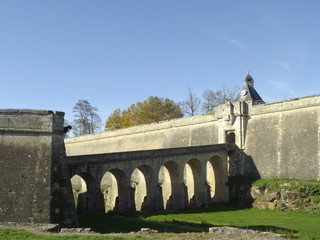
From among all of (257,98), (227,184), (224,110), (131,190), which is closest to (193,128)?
(224,110)

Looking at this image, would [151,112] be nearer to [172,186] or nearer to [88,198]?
[172,186]

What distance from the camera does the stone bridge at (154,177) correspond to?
821 inches

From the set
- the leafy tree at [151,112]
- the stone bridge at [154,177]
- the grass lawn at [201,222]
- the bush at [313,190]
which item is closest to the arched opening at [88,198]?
the stone bridge at [154,177]

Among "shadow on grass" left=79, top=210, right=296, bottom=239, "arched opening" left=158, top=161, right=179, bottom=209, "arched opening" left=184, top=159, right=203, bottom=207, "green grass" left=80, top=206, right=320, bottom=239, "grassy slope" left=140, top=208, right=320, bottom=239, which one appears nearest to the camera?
"shadow on grass" left=79, top=210, right=296, bottom=239

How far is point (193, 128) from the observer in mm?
35625

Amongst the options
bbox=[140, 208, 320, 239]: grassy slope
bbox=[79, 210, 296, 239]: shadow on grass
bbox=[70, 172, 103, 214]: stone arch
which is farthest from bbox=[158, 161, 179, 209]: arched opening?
bbox=[70, 172, 103, 214]: stone arch

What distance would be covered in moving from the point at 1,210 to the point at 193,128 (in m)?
23.6

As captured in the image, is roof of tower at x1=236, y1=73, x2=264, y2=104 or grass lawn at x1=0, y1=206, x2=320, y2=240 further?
roof of tower at x1=236, y1=73, x2=264, y2=104

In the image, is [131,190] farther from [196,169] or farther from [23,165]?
[23,165]

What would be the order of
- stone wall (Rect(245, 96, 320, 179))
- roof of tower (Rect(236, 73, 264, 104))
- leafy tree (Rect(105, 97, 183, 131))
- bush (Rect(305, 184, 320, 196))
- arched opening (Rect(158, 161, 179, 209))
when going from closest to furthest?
bush (Rect(305, 184, 320, 196)), arched opening (Rect(158, 161, 179, 209)), stone wall (Rect(245, 96, 320, 179)), roof of tower (Rect(236, 73, 264, 104)), leafy tree (Rect(105, 97, 183, 131))

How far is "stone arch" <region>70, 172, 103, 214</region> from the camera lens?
2066cm

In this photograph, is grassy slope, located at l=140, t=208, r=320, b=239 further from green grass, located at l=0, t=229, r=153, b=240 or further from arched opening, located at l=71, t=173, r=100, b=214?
→ green grass, located at l=0, t=229, r=153, b=240

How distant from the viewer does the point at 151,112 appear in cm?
5559

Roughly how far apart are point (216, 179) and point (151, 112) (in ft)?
86.6
